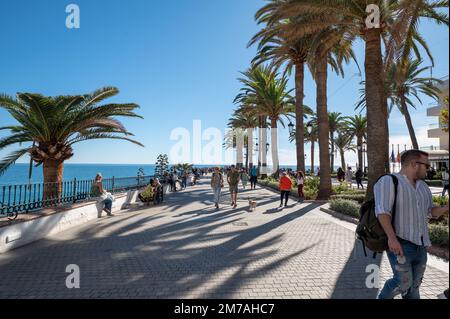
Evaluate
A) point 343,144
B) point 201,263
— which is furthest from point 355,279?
point 343,144

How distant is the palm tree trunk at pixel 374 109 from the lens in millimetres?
9344

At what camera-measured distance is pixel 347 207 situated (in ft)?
32.6

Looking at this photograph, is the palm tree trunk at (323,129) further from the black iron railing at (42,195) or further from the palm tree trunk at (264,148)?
the palm tree trunk at (264,148)

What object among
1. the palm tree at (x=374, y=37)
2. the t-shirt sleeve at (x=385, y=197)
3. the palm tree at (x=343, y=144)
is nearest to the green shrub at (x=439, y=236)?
the palm tree at (x=374, y=37)

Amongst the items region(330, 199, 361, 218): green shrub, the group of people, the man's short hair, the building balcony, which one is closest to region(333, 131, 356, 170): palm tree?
the building balcony

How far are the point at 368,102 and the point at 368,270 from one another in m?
6.71

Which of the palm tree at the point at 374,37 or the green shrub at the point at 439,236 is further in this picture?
the palm tree at the point at 374,37

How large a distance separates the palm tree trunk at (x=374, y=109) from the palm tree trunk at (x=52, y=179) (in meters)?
10.2

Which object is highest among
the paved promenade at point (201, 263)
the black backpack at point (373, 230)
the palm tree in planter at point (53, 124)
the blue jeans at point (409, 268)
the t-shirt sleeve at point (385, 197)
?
the palm tree in planter at point (53, 124)

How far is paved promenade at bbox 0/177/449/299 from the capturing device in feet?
13.3

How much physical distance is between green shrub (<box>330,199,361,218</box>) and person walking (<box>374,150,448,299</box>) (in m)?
6.74

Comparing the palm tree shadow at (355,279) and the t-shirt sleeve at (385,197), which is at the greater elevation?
the t-shirt sleeve at (385,197)

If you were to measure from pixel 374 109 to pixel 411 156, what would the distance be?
7.43 metres

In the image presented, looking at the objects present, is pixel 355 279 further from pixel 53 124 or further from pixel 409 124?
pixel 409 124
